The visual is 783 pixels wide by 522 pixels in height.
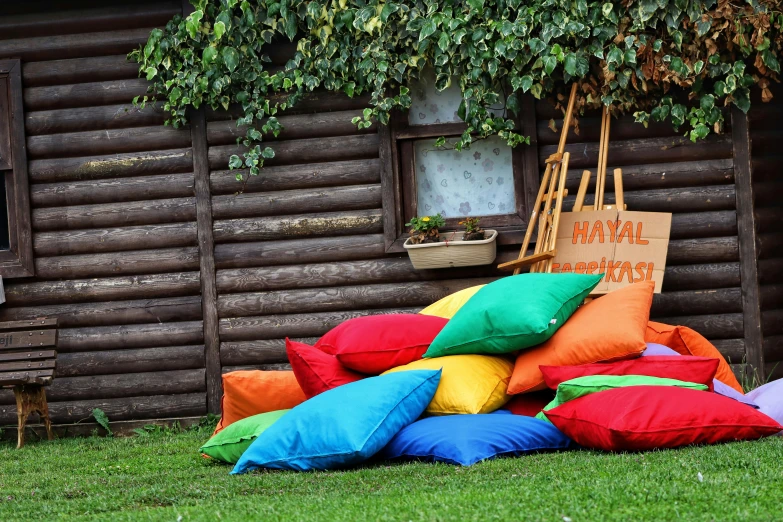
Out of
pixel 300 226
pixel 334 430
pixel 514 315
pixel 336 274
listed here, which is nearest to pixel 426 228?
pixel 336 274

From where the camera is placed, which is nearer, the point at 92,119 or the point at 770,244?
the point at 770,244

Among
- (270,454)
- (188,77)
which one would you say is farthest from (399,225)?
(270,454)

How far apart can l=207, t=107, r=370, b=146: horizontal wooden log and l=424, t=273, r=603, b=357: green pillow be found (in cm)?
223

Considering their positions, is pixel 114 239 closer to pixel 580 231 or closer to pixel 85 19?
pixel 85 19

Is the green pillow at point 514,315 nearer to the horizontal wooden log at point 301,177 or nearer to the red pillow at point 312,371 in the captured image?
the red pillow at point 312,371

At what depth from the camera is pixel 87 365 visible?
21.5ft

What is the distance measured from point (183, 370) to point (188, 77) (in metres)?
A: 1.95

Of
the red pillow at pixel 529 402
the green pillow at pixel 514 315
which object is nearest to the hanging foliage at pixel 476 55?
the green pillow at pixel 514 315

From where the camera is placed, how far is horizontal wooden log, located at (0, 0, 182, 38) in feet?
21.1

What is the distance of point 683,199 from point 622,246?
2.08 ft

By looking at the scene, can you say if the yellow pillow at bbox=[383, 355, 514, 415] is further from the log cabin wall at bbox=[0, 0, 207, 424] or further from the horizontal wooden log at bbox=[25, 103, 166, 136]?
the horizontal wooden log at bbox=[25, 103, 166, 136]

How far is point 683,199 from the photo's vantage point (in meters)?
5.93

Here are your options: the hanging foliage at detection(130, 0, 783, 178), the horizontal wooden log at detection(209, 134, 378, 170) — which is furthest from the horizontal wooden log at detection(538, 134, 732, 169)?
the horizontal wooden log at detection(209, 134, 378, 170)

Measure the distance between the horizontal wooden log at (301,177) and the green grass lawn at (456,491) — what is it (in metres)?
2.60
